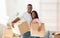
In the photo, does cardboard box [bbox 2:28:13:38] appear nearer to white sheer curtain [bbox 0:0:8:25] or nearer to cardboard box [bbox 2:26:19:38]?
cardboard box [bbox 2:26:19:38]

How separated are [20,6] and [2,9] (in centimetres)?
50

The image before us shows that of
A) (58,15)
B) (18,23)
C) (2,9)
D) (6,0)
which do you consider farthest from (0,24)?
(58,15)

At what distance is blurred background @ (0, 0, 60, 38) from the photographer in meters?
3.90

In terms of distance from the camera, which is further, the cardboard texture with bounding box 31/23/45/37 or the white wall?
the white wall

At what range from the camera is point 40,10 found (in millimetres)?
3936

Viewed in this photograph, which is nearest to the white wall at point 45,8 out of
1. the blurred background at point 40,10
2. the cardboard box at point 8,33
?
the blurred background at point 40,10

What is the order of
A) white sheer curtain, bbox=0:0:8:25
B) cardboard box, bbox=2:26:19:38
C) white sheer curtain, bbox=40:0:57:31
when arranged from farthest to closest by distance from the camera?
1. white sheer curtain, bbox=0:0:8:25
2. white sheer curtain, bbox=40:0:57:31
3. cardboard box, bbox=2:26:19:38

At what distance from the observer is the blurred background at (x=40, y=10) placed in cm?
390

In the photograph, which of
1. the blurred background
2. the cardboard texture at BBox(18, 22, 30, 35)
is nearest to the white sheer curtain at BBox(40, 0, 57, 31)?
the blurred background

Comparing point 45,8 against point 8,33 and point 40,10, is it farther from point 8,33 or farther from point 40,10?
point 8,33

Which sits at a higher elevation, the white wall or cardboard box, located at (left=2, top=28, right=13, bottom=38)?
the white wall

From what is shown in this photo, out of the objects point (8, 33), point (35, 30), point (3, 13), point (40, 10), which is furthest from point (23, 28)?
point (3, 13)

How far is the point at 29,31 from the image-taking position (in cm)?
307

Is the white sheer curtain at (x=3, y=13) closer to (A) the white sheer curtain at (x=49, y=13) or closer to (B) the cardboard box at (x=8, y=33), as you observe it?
(B) the cardboard box at (x=8, y=33)
